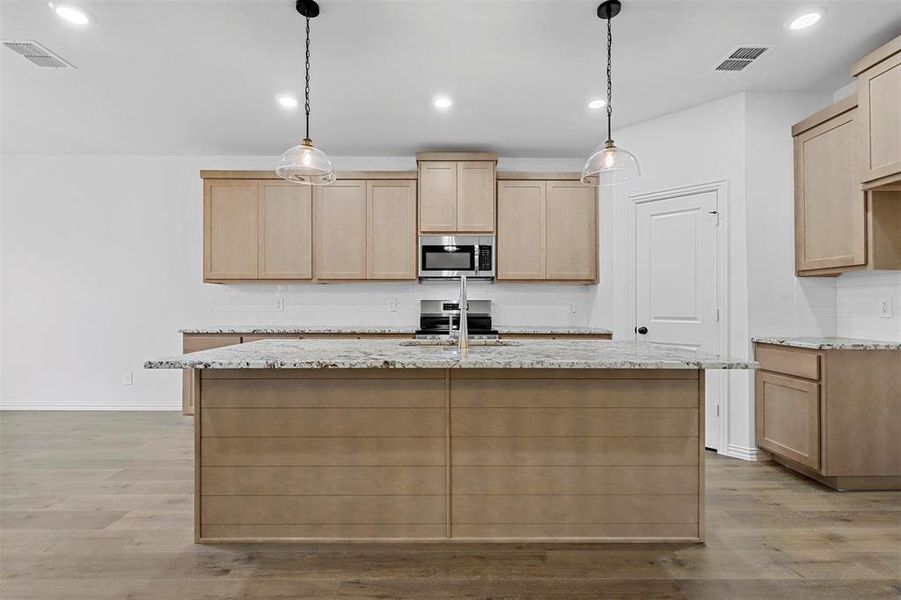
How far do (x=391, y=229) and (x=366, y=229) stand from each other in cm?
25

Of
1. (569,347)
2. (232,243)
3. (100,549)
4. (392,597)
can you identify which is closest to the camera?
(392,597)

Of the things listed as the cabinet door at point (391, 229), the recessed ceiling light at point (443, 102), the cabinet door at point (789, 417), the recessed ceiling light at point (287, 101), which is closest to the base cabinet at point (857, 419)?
the cabinet door at point (789, 417)

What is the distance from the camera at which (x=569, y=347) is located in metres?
2.47

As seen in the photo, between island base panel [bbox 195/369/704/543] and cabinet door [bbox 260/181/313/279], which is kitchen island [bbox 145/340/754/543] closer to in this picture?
island base panel [bbox 195/369/704/543]

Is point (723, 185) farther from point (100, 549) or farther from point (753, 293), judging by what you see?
point (100, 549)

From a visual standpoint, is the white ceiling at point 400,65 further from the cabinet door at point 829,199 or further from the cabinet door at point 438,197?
the cabinet door at point 829,199

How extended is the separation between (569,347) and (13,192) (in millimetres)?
6008

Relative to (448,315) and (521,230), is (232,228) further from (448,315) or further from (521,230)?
(521,230)

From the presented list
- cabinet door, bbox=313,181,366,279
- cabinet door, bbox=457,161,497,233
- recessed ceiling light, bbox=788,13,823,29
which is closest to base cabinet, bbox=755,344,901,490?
recessed ceiling light, bbox=788,13,823,29

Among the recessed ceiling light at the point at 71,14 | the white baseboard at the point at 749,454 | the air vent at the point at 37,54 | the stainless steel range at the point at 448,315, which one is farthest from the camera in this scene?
the stainless steel range at the point at 448,315

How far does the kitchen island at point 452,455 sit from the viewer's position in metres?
2.18

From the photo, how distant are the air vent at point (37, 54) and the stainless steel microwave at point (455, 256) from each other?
2944 mm

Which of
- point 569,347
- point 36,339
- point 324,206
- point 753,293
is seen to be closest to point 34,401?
point 36,339

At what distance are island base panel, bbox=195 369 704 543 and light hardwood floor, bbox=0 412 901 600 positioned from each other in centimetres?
10
